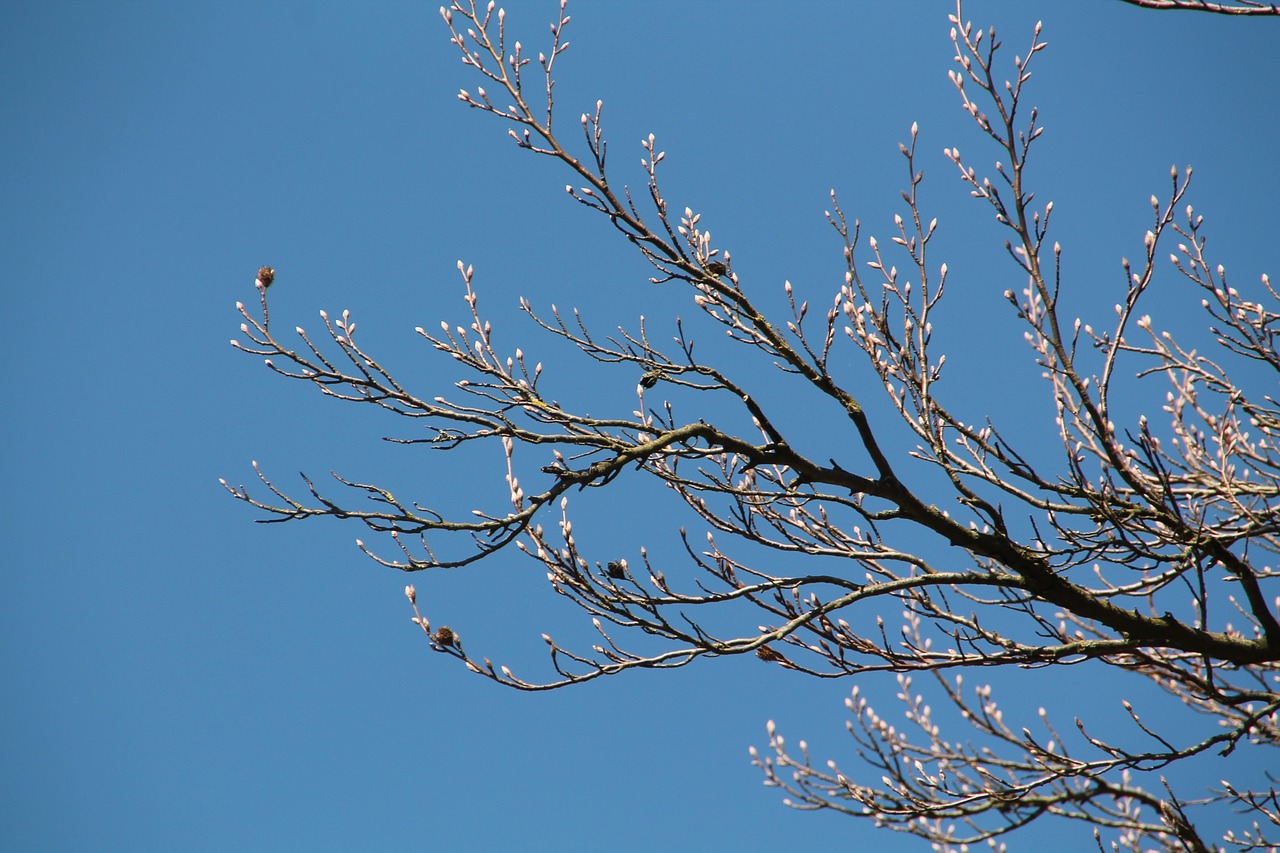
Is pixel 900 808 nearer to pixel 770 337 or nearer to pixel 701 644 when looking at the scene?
pixel 701 644

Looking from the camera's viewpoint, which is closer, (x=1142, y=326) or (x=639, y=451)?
(x=639, y=451)

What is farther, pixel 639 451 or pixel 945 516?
pixel 945 516

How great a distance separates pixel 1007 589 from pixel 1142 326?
139 cm

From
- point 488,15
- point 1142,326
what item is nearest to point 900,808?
point 1142,326

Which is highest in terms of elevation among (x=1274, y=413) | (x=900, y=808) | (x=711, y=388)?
(x=1274, y=413)

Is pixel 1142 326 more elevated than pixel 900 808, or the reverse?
pixel 1142 326

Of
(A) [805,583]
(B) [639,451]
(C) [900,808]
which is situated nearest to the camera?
(B) [639,451]

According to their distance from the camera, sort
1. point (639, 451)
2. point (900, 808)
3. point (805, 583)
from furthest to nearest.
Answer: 1. point (900, 808)
2. point (805, 583)
3. point (639, 451)

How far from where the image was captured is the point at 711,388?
11.9 feet

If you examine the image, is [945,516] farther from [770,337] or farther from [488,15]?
[488,15]

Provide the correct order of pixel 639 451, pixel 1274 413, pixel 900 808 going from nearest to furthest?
pixel 639 451 → pixel 900 808 → pixel 1274 413

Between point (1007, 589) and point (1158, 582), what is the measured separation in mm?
537

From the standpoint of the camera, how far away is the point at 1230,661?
12.4ft

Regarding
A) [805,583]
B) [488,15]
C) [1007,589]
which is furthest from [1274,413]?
[488,15]
